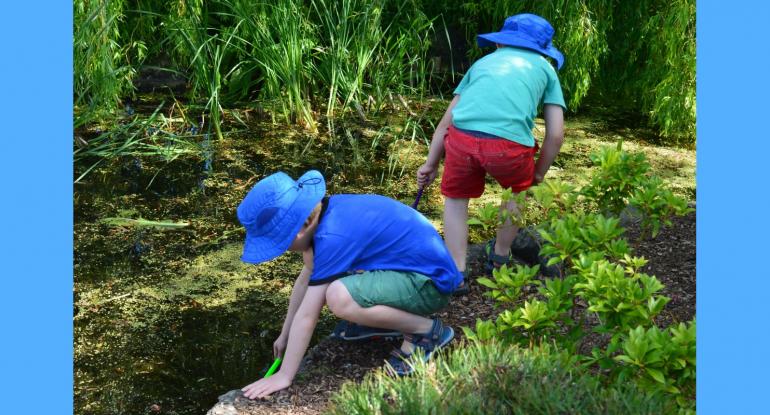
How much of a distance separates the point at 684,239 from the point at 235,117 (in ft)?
9.35

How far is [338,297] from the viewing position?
8.80ft

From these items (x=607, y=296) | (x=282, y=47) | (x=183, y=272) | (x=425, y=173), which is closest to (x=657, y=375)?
(x=607, y=296)

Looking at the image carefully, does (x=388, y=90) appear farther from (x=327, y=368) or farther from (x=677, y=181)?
(x=327, y=368)

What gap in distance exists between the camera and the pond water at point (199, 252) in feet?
10.0

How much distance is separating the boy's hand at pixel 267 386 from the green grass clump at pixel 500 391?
39 centimetres

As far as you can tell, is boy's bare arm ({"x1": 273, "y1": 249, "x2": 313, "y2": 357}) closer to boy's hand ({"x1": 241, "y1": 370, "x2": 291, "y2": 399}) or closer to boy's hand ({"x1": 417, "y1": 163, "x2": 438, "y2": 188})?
boy's hand ({"x1": 241, "y1": 370, "x2": 291, "y2": 399})

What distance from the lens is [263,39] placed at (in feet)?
17.1

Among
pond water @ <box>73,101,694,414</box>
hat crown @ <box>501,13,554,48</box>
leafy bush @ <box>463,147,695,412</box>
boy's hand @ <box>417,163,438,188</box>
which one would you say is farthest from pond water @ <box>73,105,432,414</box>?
hat crown @ <box>501,13,554,48</box>

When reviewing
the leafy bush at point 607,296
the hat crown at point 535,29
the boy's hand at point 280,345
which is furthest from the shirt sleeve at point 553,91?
the boy's hand at point 280,345

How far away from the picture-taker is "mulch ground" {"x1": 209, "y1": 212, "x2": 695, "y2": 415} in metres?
2.68

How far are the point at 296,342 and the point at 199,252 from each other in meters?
1.30

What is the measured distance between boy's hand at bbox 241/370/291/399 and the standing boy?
0.84 meters

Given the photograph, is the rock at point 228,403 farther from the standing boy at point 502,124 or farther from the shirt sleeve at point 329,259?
the standing boy at point 502,124

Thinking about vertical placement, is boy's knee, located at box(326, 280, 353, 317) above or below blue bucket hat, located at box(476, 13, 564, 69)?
below
